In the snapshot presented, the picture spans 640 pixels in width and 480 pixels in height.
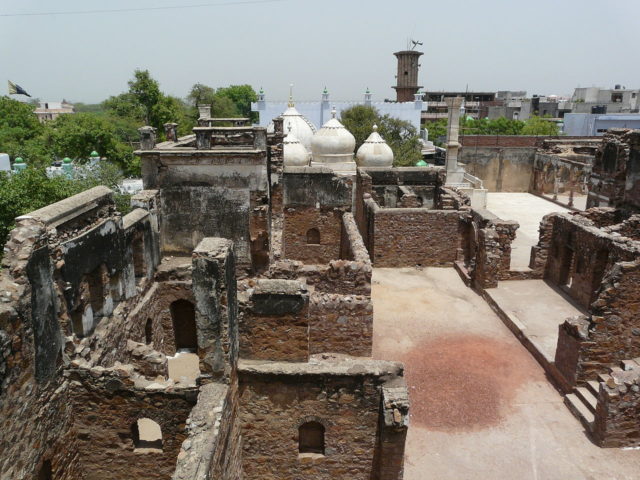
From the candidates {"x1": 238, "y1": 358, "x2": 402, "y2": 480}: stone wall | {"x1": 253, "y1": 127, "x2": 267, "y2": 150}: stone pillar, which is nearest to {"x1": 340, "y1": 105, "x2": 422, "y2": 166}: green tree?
{"x1": 253, "y1": 127, "x2": 267, "y2": 150}: stone pillar

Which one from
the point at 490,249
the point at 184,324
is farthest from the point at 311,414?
the point at 490,249

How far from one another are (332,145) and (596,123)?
39.3m

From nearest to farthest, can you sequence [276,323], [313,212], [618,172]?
[276,323]
[618,172]
[313,212]

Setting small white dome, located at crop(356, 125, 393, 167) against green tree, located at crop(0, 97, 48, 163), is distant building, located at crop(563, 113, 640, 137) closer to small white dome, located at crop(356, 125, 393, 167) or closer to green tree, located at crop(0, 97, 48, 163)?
small white dome, located at crop(356, 125, 393, 167)

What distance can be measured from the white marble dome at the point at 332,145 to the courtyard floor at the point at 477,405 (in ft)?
34.2

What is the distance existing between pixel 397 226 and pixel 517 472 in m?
9.44

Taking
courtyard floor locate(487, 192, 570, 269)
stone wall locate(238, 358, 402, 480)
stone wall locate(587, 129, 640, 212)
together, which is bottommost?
courtyard floor locate(487, 192, 570, 269)

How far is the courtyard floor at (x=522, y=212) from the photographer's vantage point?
1977 centimetres

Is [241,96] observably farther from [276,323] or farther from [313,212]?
[276,323]

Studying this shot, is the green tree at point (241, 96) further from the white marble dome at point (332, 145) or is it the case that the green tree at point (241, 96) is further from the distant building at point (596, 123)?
the white marble dome at point (332, 145)

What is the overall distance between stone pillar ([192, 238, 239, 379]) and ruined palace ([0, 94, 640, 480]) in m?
0.02

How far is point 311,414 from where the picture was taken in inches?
274

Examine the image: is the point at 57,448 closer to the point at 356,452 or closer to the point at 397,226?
the point at 356,452

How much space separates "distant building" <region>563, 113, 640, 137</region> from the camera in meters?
48.1
